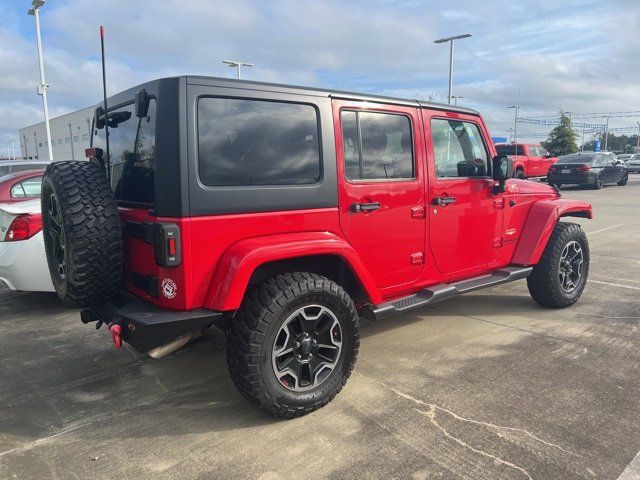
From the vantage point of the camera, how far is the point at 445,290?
391 cm

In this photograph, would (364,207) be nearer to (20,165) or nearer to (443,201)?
(443,201)

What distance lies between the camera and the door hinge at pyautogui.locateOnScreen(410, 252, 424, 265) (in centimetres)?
374

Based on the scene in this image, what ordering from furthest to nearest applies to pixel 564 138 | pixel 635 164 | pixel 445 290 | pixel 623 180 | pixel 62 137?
pixel 62 137, pixel 564 138, pixel 635 164, pixel 623 180, pixel 445 290

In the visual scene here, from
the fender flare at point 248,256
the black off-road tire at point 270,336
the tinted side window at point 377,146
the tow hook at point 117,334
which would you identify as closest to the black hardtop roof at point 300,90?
the tinted side window at point 377,146

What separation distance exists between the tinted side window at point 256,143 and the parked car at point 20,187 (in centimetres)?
373

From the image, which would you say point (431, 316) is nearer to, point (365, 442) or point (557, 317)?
point (557, 317)

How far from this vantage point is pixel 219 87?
2760 millimetres

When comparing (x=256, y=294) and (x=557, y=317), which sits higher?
(x=256, y=294)

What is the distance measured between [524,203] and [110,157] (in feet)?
12.0

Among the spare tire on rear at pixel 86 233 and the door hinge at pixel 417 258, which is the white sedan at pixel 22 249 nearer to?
the spare tire on rear at pixel 86 233

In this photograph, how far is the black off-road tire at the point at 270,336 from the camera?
9.13ft

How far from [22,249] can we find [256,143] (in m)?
3.13

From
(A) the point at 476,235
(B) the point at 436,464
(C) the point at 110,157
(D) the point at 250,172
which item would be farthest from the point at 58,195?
(A) the point at 476,235

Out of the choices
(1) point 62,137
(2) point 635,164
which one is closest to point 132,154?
(2) point 635,164
